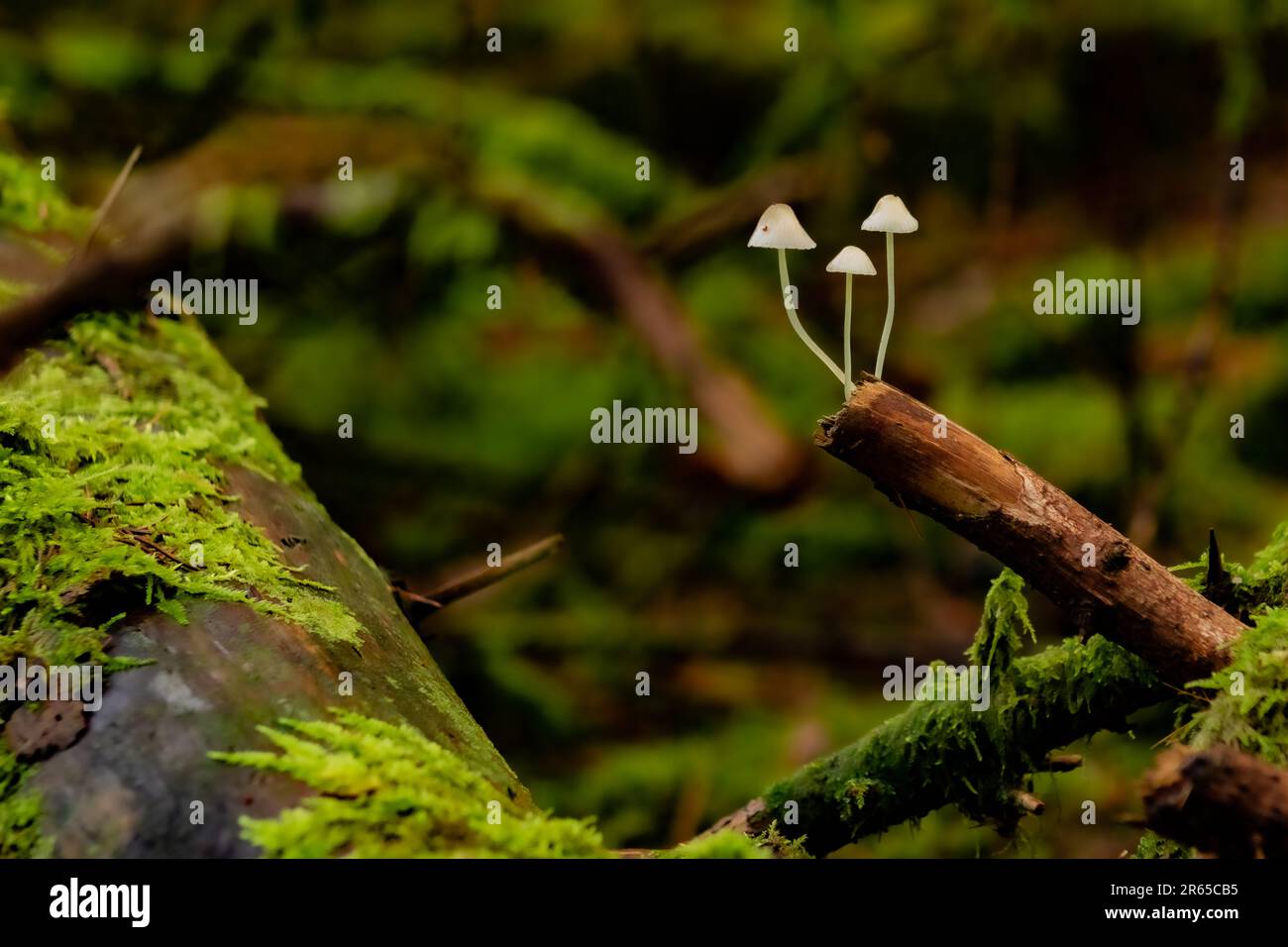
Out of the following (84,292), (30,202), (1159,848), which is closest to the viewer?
(1159,848)

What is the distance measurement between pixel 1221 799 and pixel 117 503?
1.74 m

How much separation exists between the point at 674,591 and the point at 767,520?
610mm

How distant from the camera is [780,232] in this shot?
198cm

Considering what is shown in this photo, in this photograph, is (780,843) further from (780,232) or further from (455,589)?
(780,232)

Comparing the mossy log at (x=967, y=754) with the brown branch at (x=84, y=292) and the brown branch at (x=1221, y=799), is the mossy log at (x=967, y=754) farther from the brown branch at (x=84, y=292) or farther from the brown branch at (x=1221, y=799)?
the brown branch at (x=84, y=292)

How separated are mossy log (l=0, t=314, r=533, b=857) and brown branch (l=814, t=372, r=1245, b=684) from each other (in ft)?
2.54

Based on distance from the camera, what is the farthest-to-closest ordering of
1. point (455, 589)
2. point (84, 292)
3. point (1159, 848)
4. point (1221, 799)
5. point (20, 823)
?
point (84, 292), point (455, 589), point (1159, 848), point (20, 823), point (1221, 799)

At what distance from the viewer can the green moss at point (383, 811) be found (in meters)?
1.27

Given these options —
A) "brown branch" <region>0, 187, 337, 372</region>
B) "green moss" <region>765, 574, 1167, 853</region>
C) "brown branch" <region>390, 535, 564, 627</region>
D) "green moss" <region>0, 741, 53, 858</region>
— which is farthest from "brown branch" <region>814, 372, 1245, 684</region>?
"brown branch" <region>0, 187, 337, 372</region>

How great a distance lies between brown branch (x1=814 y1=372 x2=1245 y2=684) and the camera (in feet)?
5.45

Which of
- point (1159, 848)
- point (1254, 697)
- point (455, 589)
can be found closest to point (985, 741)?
point (1159, 848)
